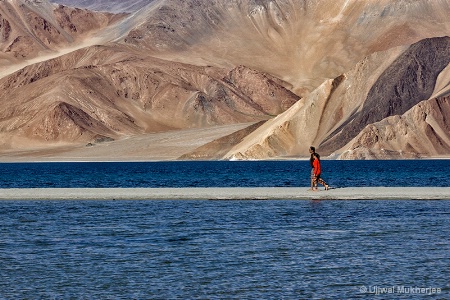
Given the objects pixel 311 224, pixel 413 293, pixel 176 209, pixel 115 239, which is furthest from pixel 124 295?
pixel 176 209

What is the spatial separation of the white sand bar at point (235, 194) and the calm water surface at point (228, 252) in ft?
8.85

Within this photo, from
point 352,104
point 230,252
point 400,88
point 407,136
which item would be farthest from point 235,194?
point 400,88

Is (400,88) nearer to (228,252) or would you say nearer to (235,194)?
(235,194)

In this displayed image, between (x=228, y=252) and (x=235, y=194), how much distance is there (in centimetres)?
1911

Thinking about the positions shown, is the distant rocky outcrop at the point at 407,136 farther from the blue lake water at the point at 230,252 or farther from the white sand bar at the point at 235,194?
the blue lake water at the point at 230,252

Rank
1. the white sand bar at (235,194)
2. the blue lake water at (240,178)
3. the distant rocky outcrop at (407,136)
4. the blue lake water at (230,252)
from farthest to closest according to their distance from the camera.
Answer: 1. the distant rocky outcrop at (407,136)
2. the blue lake water at (240,178)
3. the white sand bar at (235,194)
4. the blue lake water at (230,252)

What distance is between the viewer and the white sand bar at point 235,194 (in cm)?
4497

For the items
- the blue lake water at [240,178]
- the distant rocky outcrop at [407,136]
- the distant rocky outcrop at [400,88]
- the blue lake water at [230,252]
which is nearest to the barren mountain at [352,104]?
the distant rocky outcrop at [400,88]

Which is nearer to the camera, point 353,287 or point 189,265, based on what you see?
point 353,287

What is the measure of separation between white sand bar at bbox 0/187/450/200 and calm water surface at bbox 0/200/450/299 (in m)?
2.70

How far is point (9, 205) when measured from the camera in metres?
46.4

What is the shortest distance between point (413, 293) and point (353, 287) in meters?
1.50

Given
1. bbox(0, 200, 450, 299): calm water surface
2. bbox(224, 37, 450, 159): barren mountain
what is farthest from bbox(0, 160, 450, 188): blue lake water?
bbox(0, 200, 450, 299): calm water surface

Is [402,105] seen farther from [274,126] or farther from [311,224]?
[311,224]
